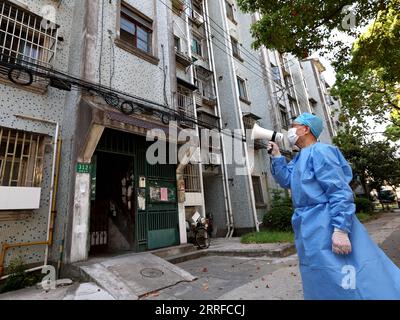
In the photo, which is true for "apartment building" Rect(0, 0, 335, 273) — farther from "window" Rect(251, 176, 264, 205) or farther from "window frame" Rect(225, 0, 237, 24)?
"window frame" Rect(225, 0, 237, 24)

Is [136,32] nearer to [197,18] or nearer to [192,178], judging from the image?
[192,178]

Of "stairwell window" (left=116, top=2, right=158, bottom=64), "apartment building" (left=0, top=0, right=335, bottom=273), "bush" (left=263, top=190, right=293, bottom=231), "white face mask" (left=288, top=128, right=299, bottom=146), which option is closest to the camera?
"white face mask" (left=288, top=128, right=299, bottom=146)

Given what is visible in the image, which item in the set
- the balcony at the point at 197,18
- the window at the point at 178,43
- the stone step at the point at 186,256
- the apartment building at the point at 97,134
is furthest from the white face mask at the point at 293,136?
the balcony at the point at 197,18

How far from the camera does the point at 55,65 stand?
639 centimetres

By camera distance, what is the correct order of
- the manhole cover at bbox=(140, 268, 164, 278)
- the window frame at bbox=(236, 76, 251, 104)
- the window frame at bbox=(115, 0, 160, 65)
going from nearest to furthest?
the manhole cover at bbox=(140, 268, 164, 278) < the window frame at bbox=(115, 0, 160, 65) < the window frame at bbox=(236, 76, 251, 104)

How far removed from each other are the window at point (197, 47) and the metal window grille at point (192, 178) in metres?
6.65

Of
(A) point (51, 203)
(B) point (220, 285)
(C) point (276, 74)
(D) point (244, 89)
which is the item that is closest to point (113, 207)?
(A) point (51, 203)

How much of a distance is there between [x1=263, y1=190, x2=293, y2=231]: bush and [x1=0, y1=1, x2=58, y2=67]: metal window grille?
1008 centimetres

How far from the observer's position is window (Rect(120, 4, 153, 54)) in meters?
8.01

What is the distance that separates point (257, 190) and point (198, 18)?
9.83 meters

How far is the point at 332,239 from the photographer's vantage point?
6.31ft

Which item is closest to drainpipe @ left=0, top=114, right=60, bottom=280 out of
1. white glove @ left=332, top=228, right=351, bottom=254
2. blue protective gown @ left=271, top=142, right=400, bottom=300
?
blue protective gown @ left=271, top=142, right=400, bottom=300

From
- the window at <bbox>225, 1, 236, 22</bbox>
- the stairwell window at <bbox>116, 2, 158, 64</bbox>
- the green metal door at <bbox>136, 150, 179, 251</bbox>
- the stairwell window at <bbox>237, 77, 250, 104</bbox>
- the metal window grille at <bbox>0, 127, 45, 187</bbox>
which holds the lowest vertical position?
the green metal door at <bbox>136, 150, 179, 251</bbox>
